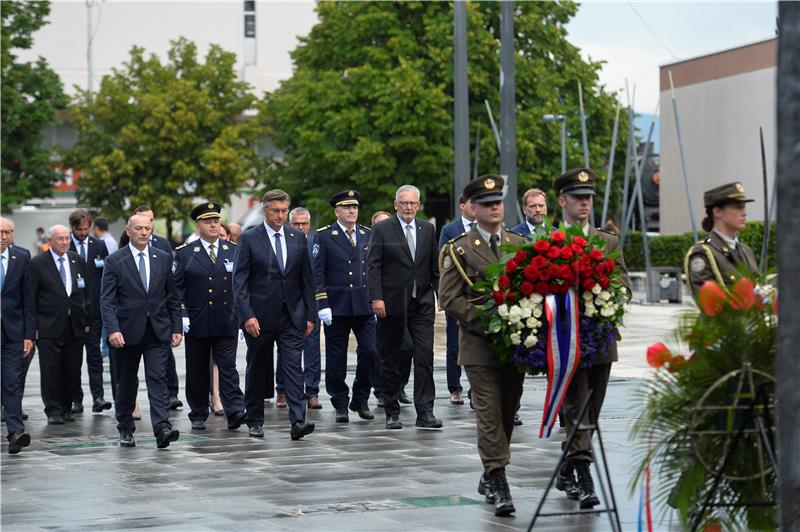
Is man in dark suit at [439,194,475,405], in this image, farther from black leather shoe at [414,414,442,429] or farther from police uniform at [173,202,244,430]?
police uniform at [173,202,244,430]

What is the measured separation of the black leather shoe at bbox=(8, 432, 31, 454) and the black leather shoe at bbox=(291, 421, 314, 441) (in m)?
2.26

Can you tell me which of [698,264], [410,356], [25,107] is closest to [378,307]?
[410,356]

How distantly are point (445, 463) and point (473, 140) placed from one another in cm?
3710

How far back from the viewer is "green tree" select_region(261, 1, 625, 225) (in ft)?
153

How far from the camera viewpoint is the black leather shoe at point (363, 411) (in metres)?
14.4

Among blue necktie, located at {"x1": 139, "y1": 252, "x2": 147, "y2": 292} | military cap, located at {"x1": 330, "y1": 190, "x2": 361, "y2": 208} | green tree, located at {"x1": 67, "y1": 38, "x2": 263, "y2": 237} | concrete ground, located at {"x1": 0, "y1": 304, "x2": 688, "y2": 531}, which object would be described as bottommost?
concrete ground, located at {"x1": 0, "y1": 304, "x2": 688, "y2": 531}

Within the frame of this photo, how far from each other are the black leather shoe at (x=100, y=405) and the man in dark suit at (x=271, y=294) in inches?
122

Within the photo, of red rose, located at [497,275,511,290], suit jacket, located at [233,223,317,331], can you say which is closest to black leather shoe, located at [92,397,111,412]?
suit jacket, located at [233,223,317,331]

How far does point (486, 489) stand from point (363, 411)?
5520mm

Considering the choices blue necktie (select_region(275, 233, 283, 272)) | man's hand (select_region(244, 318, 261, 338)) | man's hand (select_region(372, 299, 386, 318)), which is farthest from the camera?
man's hand (select_region(372, 299, 386, 318))

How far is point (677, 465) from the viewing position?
6.09 meters

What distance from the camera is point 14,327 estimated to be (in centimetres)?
1253

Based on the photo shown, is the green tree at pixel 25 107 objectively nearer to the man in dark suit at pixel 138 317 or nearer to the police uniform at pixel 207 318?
the police uniform at pixel 207 318

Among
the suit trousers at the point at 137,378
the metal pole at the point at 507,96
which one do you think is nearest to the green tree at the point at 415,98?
the metal pole at the point at 507,96
